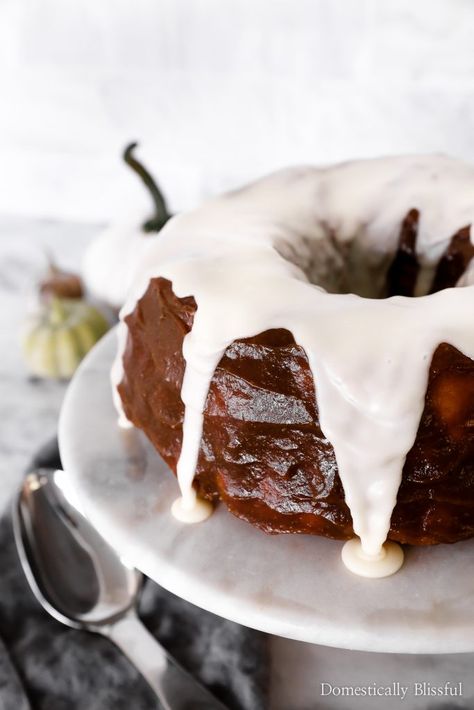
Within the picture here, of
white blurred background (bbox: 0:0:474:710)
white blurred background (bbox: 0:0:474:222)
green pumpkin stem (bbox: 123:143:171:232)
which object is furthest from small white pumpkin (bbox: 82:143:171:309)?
white blurred background (bbox: 0:0:474:222)

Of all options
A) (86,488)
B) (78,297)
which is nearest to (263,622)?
(86,488)

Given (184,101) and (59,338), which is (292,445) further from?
(184,101)

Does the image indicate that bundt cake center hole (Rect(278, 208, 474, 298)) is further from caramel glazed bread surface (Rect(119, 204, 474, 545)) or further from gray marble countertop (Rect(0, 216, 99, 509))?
gray marble countertop (Rect(0, 216, 99, 509))

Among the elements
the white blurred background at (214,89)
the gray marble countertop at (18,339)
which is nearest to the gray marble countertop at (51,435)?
the gray marble countertop at (18,339)

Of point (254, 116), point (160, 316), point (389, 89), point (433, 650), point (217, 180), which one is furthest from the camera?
point (217, 180)

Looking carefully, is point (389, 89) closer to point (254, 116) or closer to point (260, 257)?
point (254, 116)
